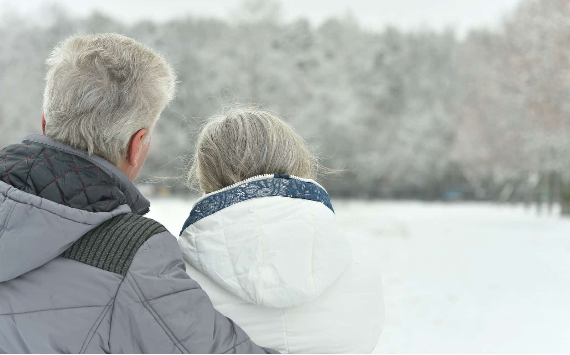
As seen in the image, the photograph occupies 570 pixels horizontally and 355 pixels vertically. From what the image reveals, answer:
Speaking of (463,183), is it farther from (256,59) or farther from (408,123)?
(256,59)

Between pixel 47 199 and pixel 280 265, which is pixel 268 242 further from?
pixel 47 199

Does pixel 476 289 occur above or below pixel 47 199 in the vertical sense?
below

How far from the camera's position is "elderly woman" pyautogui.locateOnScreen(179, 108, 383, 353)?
5.94ft

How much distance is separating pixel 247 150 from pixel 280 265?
405mm

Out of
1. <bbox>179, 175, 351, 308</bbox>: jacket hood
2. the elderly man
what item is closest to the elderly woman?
<bbox>179, 175, 351, 308</bbox>: jacket hood

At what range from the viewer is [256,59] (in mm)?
27781

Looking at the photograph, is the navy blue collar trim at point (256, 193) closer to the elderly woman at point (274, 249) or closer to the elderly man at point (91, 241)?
the elderly woman at point (274, 249)

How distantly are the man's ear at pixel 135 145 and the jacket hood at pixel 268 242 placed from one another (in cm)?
25

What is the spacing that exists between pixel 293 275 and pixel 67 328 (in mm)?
637

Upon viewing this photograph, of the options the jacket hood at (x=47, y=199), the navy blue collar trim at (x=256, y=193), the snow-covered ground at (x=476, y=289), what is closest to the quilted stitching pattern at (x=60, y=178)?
the jacket hood at (x=47, y=199)

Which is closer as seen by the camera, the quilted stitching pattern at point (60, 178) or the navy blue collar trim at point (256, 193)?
the quilted stitching pattern at point (60, 178)

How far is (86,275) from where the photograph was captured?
1.66 metres

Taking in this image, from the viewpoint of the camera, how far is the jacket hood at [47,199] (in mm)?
1640

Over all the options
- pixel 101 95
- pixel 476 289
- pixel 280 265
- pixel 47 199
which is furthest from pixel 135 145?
pixel 476 289
